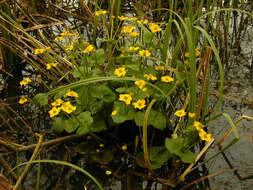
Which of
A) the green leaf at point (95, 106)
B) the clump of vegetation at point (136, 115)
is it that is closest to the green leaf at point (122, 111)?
the clump of vegetation at point (136, 115)

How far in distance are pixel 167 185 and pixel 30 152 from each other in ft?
2.54

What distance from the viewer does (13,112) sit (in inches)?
75.7

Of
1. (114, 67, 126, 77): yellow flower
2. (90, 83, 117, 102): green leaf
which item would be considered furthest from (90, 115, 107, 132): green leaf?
(114, 67, 126, 77): yellow flower

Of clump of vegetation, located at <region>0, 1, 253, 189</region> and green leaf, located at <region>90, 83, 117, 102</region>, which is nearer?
clump of vegetation, located at <region>0, 1, 253, 189</region>

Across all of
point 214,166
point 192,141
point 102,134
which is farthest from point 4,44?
point 214,166

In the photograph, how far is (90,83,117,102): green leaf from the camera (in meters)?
1.55

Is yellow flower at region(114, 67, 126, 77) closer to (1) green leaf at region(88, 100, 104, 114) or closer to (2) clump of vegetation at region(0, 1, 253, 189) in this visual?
(2) clump of vegetation at region(0, 1, 253, 189)

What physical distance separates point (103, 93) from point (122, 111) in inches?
6.1

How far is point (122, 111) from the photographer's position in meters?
1.50

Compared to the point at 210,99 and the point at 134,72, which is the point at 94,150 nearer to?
the point at 134,72

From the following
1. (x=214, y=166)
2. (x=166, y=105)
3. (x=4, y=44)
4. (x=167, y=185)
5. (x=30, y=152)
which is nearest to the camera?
(x=167, y=185)

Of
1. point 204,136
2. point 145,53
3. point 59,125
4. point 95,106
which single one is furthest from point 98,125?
point 204,136

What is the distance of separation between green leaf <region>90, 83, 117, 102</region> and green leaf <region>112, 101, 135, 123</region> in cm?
6

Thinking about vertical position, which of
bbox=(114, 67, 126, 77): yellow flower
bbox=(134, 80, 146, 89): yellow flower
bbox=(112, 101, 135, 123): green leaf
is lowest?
bbox=(112, 101, 135, 123): green leaf
